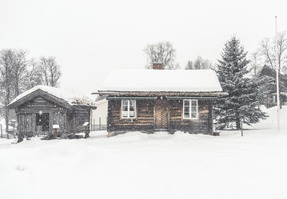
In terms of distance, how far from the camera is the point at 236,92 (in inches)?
802

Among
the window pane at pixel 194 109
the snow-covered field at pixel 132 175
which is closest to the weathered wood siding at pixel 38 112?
the window pane at pixel 194 109

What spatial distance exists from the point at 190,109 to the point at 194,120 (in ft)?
2.95

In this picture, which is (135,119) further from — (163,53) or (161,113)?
(163,53)

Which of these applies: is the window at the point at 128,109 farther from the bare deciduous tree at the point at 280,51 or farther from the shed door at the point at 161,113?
the bare deciduous tree at the point at 280,51

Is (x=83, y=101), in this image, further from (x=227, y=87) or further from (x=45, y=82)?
(x=45, y=82)

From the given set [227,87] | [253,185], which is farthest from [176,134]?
[253,185]

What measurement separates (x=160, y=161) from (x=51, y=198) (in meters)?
4.15

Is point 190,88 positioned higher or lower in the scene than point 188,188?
higher

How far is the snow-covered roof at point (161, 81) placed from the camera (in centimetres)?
1641

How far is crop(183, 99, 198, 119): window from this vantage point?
16844 millimetres

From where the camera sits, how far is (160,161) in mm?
7824

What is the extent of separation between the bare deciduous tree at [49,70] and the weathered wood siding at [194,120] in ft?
100

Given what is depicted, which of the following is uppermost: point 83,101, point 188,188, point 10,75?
point 10,75

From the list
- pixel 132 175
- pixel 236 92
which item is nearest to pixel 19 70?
pixel 236 92
